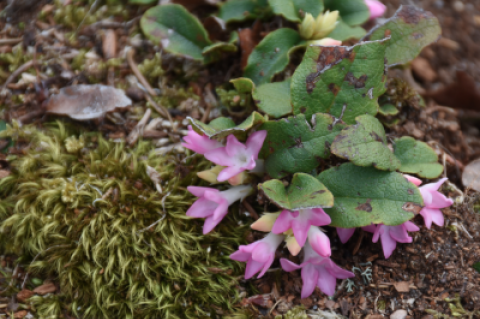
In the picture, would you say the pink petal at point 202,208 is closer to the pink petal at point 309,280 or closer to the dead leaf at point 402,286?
the pink petal at point 309,280

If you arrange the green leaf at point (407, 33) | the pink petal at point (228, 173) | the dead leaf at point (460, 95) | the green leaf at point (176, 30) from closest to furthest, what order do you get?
1. the pink petal at point (228, 173)
2. the green leaf at point (407, 33)
3. the green leaf at point (176, 30)
4. the dead leaf at point (460, 95)

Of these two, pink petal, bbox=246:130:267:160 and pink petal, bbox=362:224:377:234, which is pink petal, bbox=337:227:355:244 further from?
pink petal, bbox=246:130:267:160

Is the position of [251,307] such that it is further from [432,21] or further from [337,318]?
[432,21]

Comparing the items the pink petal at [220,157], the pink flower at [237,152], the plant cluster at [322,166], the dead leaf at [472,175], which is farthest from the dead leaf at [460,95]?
the pink petal at [220,157]

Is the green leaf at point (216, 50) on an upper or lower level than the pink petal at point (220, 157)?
upper

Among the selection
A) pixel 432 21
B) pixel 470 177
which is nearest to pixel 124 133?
pixel 432 21
